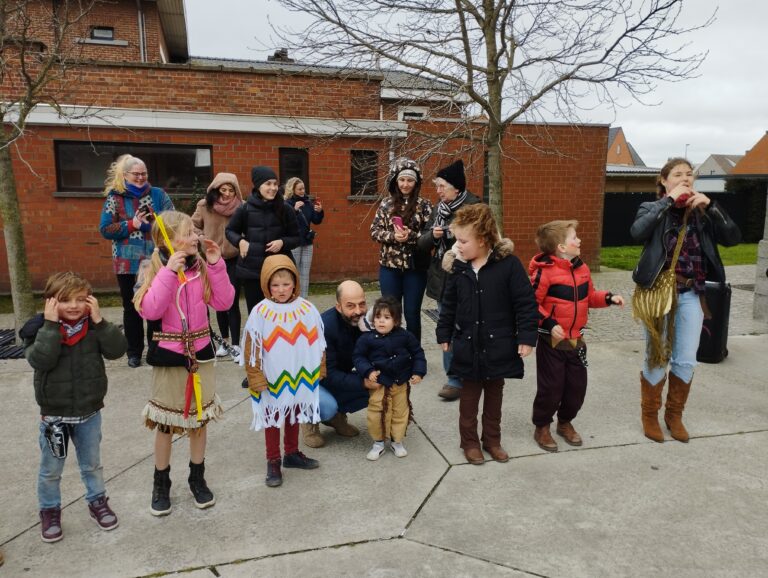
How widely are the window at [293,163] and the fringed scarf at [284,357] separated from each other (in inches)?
311

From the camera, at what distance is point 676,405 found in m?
4.07

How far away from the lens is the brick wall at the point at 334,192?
32.6 feet

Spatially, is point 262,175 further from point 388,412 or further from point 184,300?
point 388,412

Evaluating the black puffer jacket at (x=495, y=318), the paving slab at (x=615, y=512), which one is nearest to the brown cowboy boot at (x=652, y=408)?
the paving slab at (x=615, y=512)

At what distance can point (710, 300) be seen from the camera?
19.1ft

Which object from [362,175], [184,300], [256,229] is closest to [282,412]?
[184,300]

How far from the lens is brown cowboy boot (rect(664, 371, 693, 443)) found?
13.2ft

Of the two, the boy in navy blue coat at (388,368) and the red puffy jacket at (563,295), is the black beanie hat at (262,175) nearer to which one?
the boy in navy blue coat at (388,368)

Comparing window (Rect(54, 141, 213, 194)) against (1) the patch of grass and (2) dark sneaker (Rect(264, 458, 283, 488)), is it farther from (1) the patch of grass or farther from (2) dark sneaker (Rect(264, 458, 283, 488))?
(1) the patch of grass

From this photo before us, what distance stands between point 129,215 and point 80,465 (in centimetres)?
297

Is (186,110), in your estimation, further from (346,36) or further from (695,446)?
(695,446)

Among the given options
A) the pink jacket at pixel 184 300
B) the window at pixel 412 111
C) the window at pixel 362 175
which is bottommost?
the pink jacket at pixel 184 300

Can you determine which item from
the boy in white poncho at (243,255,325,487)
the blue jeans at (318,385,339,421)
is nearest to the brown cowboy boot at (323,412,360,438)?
the blue jeans at (318,385,339,421)

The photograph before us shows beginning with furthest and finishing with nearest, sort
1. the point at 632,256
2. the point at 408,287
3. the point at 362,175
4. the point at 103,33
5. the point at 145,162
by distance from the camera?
1. the point at 103,33
2. the point at 632,256
3. the point at 362,175
4. the point at 145,162
5. the point at 408,287
